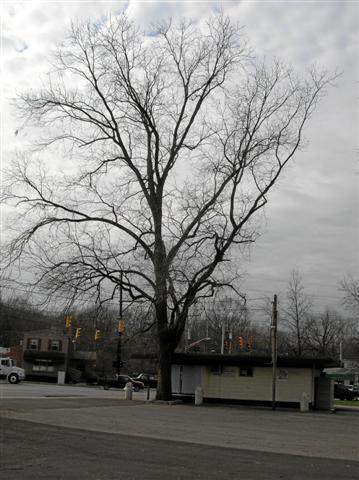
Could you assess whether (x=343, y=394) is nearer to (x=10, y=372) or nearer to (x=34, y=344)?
(x=10, y=372)

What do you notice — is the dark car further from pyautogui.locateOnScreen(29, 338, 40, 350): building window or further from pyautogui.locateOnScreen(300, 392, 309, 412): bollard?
pyautogui.locateOnScreen(29, 338, 40, 350): building window

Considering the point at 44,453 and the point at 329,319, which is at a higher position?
the point at 329,319

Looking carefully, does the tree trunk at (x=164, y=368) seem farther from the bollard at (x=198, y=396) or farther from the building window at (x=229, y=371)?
the building window at (x=229, y=371)

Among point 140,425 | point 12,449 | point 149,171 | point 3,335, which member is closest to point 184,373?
point 149,171

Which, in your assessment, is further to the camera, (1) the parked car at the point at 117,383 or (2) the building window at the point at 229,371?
(1) the parked car at the point at 117,383

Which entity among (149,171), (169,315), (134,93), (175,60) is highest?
(175,60)

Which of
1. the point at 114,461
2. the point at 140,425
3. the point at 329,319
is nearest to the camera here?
the point at 114,461

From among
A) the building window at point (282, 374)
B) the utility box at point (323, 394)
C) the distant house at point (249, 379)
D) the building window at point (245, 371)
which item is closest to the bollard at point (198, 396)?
A: the distant house at point (249, 379)

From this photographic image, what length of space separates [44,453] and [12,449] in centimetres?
85

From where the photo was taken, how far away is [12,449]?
476 inches

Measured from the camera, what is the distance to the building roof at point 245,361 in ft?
113

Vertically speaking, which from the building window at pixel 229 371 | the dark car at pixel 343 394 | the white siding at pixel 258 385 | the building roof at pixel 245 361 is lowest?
the dark car at pixel 343 394

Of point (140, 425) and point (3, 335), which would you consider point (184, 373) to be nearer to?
point (140, 425)

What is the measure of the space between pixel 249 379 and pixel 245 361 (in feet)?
3.87
